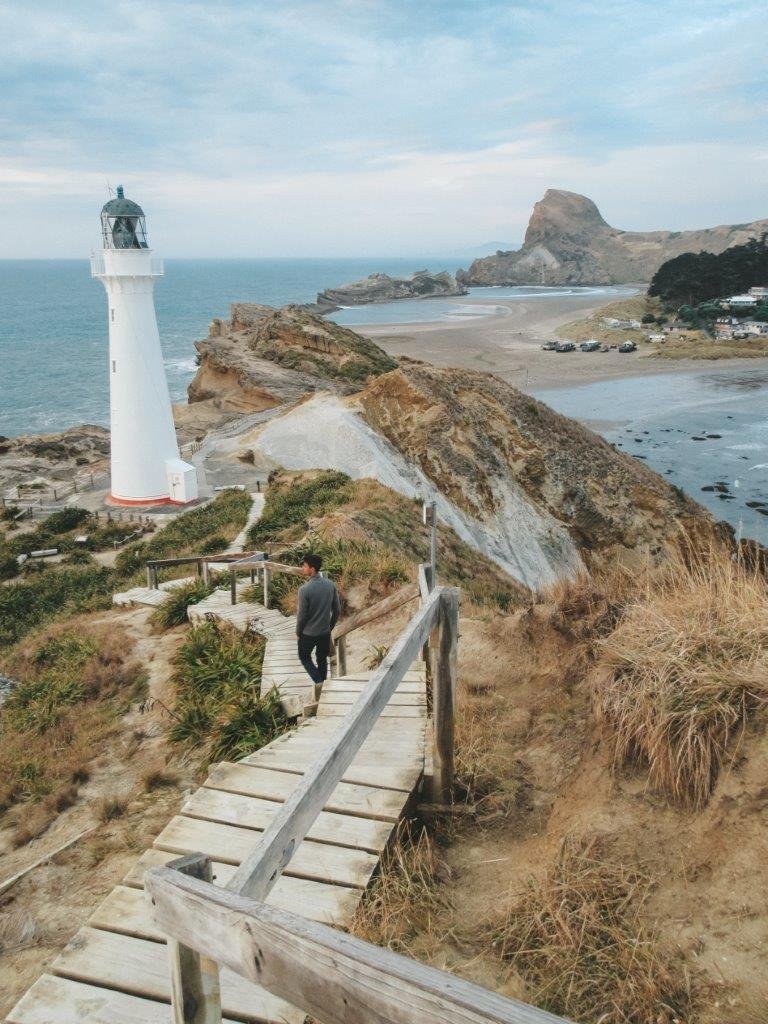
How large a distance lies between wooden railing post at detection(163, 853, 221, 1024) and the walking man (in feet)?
15.4

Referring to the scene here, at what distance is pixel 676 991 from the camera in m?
3.12

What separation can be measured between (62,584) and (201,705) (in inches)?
445

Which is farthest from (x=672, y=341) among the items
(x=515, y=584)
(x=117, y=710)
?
(x=117, y=710)

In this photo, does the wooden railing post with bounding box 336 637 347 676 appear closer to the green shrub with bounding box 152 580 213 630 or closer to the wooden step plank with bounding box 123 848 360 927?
the wooden step plank with bounding box 123 848 360 927

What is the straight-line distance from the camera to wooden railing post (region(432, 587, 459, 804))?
15.6 feet

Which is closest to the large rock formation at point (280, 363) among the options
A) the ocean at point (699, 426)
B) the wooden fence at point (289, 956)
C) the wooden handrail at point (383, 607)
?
the ocean at point (699, 426)

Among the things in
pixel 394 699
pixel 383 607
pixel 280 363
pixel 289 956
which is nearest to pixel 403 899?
pixel 289 956

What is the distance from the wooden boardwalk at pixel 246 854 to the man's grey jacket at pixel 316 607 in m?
1.24

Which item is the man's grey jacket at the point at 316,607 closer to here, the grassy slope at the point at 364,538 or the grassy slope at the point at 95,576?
the grassy slope at the point at 364,538

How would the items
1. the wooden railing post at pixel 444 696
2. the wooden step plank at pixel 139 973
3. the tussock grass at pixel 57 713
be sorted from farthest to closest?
the tussock grass at pixel 57 713, the wooden railing post at pixel 444 696, the wooden step plank at pixel 139 973

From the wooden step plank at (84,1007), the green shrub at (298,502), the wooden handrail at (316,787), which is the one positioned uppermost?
the wooden handrail at (316,787)

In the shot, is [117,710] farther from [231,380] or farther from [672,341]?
[672,341]

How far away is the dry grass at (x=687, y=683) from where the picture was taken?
4.03 meters

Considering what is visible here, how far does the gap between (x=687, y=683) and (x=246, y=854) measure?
2641 millimetres
